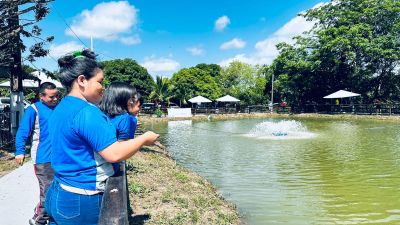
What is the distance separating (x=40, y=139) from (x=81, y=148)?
2487 millimetres

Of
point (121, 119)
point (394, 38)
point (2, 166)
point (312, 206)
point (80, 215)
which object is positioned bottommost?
point (312, 206)

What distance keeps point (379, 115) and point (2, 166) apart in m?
34.1

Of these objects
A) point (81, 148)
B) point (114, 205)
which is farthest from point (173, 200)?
point (81, 148)

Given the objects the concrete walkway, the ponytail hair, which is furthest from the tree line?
the ponytail hair

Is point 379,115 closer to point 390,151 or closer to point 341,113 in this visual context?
point 341,113

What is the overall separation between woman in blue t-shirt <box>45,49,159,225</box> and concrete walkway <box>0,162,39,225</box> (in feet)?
10.7

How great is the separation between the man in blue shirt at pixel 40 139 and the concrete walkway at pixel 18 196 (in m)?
0.98

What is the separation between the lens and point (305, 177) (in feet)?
33.4

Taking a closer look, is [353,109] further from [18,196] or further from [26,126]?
[26,126]

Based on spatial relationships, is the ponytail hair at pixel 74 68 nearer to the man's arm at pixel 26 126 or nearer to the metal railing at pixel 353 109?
the man's arm at pixel 26 126

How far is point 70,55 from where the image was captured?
8.07ft

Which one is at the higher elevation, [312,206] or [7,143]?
[7,143]

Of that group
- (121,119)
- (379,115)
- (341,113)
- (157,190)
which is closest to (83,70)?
(121,119)

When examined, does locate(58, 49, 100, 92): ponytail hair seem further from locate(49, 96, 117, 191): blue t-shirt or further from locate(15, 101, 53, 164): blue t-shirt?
locate(15, 101, 53, 164): blue t-shirt
